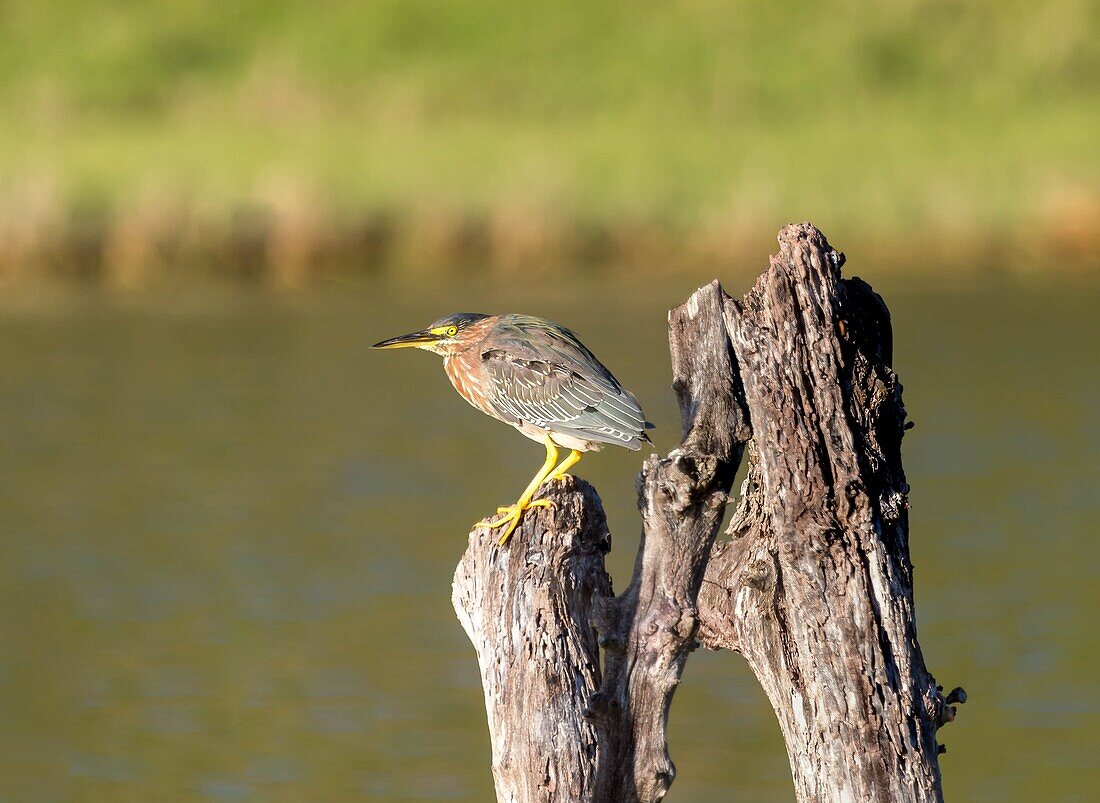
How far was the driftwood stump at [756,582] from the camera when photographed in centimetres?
414

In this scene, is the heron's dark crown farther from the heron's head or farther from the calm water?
the calm water

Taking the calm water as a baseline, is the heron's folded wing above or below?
below

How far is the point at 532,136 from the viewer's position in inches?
1171

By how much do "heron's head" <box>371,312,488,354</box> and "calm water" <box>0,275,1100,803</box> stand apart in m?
3.05

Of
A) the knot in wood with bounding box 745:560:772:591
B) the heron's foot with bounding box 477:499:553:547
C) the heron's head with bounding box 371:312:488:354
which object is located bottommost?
the knot in wood with bounding box 745:560:772:591

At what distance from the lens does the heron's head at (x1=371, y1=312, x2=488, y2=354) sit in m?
5.47

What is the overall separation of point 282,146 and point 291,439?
1403cm

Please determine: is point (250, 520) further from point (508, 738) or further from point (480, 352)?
point (508, 738)

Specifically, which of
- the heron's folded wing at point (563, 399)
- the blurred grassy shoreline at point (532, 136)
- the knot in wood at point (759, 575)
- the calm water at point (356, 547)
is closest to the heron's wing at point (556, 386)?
the heron's folded wing at point (563, 399)

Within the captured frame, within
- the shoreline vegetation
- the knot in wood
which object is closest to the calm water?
the shoreline vegetation

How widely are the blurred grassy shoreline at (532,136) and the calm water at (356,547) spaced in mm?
1695

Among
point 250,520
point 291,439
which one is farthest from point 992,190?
point 250,520

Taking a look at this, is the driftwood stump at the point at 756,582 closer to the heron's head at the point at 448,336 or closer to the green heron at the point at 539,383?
the green heron at the point at 539,383

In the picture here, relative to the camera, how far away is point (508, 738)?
4543 millimetres
